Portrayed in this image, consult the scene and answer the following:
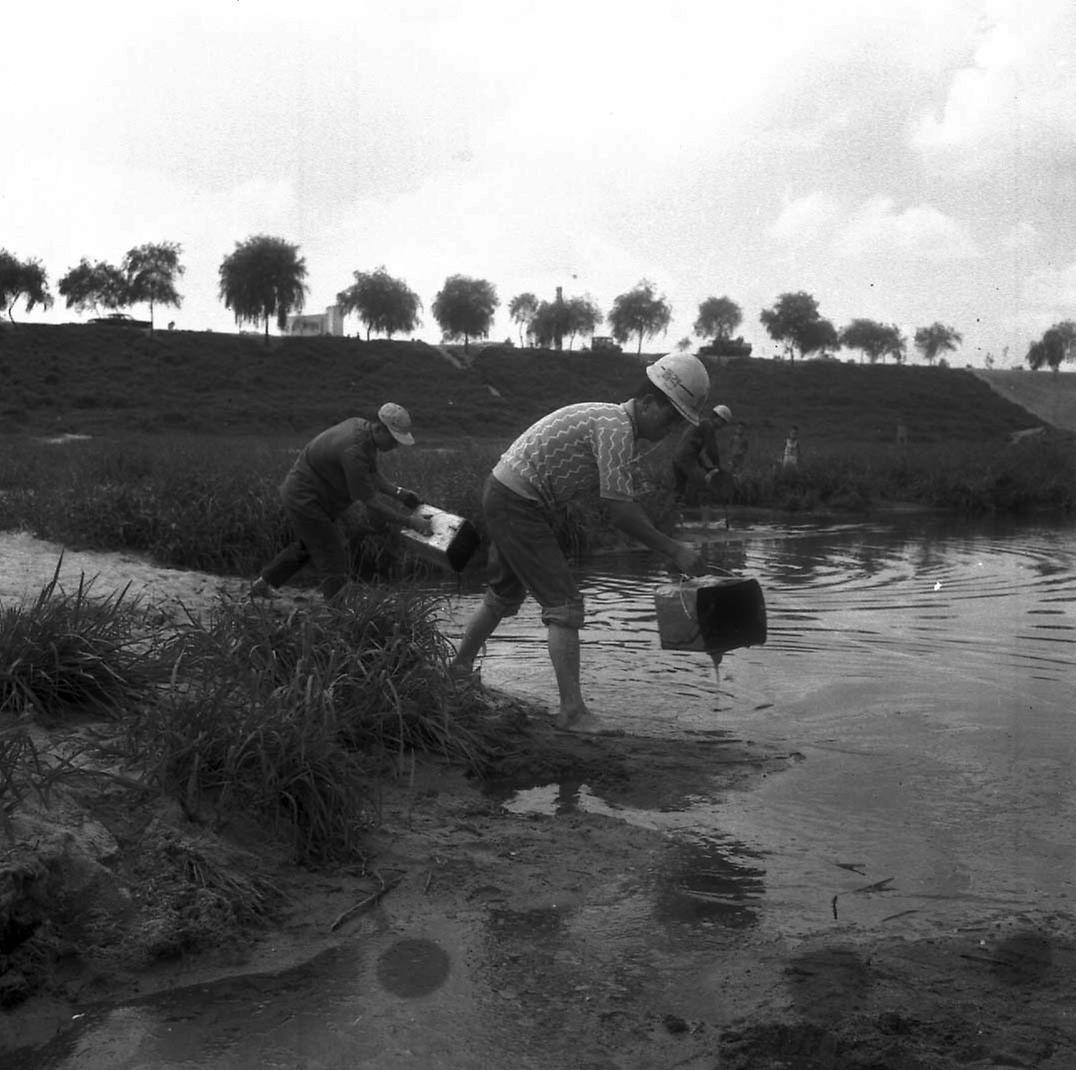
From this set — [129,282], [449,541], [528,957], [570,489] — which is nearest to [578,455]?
[570,489]

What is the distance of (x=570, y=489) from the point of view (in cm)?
628

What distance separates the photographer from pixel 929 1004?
3.44m

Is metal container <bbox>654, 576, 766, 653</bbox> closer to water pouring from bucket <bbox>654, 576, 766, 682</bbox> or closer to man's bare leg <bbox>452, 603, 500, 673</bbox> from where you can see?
water pouring from bucket <bbox>654, 576, 766, 682</bbox>

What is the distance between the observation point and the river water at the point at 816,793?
339cm

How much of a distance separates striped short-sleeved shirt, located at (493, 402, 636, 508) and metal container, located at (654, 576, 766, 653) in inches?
22.0

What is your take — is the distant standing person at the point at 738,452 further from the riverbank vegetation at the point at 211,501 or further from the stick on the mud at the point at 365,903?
the stick on the mud at the point at 365,903

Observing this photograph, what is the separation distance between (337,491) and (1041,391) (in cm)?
7522

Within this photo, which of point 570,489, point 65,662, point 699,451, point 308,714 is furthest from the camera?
point 699,451

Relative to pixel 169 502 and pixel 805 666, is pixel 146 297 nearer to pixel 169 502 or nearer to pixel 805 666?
pixel 169 502

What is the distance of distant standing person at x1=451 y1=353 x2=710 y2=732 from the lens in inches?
236

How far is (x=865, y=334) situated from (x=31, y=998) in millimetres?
98689

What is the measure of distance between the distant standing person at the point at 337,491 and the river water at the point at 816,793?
108 centimetres

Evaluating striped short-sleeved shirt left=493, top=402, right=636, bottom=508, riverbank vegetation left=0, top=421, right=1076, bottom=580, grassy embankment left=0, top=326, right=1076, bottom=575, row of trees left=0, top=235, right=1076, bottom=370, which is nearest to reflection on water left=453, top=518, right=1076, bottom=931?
striped short-sleeved shirt left=493, top=402, right=636, bottom=508

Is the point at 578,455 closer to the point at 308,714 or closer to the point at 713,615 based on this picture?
the point at 713,615
